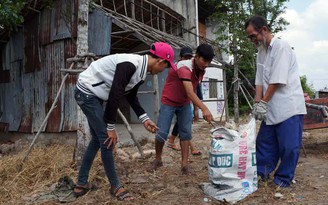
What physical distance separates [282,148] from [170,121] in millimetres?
1382

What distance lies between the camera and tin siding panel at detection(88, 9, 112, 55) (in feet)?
24.9

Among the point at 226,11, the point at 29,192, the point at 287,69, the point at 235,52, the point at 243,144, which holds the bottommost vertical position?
the point at 29,192

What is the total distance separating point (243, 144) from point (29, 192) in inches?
93.9

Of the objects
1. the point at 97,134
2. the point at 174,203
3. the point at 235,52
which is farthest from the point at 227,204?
the point at 235,52

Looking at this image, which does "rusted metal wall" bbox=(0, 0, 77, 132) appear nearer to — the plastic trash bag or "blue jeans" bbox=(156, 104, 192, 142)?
"blue jeans" bbox=(156, 104, 192, 142)

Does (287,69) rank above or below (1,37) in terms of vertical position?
below

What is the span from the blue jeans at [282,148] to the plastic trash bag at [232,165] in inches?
14.9

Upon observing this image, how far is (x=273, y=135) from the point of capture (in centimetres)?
353

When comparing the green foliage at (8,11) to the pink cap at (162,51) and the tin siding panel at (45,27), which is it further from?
the pink cap at (162,51)

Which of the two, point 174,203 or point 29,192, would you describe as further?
point 29,192

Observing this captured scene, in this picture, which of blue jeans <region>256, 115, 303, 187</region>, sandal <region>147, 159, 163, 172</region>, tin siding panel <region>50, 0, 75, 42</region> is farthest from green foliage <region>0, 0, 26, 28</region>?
blue jeans <region>256, 115, 303, 187</region>

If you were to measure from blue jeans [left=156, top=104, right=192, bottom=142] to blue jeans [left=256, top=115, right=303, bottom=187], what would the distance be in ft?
3.04

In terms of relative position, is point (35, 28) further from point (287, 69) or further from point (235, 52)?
point (287, 69)

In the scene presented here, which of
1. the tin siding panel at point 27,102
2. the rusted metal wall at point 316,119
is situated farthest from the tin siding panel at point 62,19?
the rusted metal wall at point 316,119
